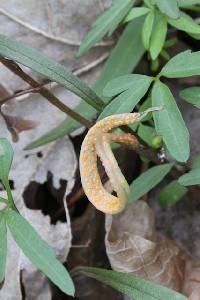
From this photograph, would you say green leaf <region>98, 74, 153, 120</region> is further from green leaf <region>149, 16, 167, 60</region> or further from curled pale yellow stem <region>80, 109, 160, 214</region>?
green leaf <region>149, 16, 167, 60</region>

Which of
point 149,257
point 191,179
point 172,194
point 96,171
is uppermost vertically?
point 96,171

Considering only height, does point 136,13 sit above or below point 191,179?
above

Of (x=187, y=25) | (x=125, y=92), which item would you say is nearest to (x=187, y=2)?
(x=187, y=25)

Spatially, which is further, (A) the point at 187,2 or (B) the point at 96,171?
(A) the point at 187,2

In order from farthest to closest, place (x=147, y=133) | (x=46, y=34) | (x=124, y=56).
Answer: (x=46, y=34) < (x=124, y=56) < (x=147, y=133)

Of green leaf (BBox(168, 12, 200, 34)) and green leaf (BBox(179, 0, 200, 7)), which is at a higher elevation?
green leaf (BBox(179, 0, 200, 7))

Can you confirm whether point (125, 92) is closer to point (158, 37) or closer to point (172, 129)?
point (172, 129)

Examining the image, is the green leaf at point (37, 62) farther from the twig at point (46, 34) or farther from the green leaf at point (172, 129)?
the twig at point (46, 34)

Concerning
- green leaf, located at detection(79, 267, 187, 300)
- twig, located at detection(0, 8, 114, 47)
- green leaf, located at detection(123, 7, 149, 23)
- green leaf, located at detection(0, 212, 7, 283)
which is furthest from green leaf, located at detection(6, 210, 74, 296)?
twig, located at detection(0, 8, 114, 47)
